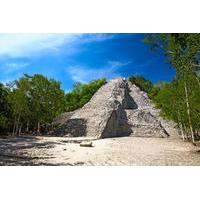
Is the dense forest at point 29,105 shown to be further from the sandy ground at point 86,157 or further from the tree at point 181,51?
the tree at point 181,51

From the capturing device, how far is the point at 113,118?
1149 cm

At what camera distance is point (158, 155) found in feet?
18.0

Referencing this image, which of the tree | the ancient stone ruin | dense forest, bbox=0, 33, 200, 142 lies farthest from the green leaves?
the tree

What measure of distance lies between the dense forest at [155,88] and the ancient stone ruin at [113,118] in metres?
0.70

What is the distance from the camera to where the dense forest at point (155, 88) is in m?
5.79

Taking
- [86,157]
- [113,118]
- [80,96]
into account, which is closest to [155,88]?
[113,118]

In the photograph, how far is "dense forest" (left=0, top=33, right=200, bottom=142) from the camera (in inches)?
228

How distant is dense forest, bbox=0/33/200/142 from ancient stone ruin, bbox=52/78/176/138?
0.70m

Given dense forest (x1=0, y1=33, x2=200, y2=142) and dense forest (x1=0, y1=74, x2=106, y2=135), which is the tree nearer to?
dense forest (x1=0, y1=33, x2=200, y2=142)

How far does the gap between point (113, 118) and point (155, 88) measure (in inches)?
96.6

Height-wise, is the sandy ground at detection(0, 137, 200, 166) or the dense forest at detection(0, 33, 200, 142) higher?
the dense forest at detection(0, 33, 200, 142)

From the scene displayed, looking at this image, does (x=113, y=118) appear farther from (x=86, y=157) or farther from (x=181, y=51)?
(x=86, y=157)

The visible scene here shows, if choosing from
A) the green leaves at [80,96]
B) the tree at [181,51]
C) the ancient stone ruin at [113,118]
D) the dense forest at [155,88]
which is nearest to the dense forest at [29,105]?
the dense forest at [155,88]
